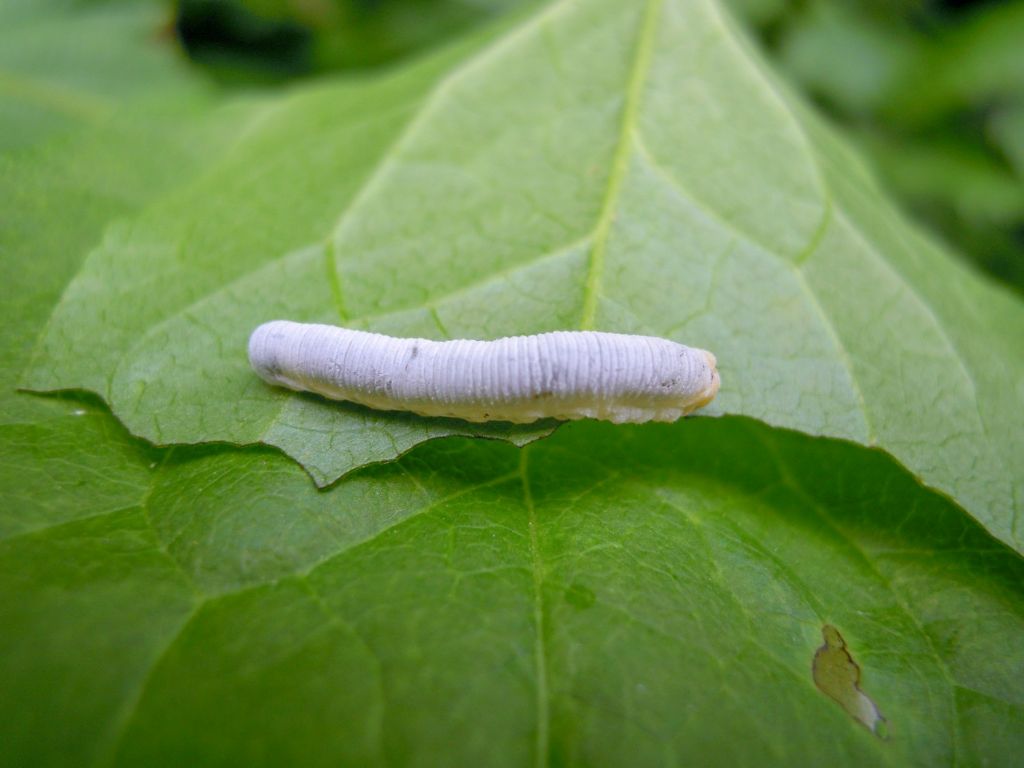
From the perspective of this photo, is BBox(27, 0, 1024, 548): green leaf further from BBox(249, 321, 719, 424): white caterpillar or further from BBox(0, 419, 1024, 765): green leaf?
BBox(0, 419, 1024, 765): green leaf

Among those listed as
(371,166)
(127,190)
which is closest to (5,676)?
(371,166)

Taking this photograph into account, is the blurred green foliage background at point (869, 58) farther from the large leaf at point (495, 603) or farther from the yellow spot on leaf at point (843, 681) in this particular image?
the yellow spot on leaf at point (843, 681)

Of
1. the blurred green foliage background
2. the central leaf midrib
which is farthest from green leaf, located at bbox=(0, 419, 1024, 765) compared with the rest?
the blurred green foliage background

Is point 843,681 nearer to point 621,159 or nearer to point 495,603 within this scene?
point 495,603

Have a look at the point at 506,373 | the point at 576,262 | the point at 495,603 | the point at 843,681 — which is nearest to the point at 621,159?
the point at 576,262

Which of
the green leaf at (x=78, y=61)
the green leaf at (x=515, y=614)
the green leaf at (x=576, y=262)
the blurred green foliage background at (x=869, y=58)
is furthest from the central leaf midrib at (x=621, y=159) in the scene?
the green leaf at (x=78, y=61)

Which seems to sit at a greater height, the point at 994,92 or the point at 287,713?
the point at 994,92

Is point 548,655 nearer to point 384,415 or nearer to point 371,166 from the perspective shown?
point 384,415
